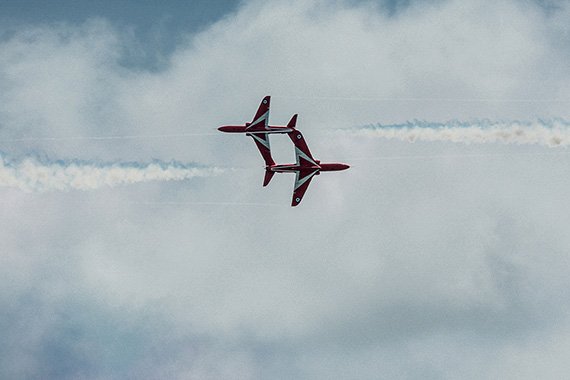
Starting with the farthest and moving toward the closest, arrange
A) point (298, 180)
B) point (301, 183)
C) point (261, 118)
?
1. point (301, 183)
2. point (298, 180)
3. point (261, 118)

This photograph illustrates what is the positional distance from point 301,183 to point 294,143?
6.10 metres

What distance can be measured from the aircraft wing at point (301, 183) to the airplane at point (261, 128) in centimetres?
622

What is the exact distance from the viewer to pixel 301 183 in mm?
168500

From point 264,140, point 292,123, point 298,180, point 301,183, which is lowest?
point 301,183

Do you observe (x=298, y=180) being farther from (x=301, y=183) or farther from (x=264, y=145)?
(x=264, y=145)

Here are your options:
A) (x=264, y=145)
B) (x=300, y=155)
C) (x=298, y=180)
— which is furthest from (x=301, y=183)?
(x=264, y=145)

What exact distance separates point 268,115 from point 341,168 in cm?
1254

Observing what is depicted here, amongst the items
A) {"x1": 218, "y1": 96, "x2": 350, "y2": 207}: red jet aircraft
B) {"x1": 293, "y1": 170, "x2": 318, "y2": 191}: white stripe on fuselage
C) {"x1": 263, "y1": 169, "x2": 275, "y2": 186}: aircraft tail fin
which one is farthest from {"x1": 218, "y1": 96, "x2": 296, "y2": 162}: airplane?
{"x1": 293, "y1": 170, "x2": 318, "y2": 191}: white stripe on fuselage

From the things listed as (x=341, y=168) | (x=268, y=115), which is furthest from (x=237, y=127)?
(x=341, y=168)

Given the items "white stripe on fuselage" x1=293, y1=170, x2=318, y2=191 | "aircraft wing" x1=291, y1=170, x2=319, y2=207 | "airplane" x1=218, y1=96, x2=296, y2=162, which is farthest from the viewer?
"white stripe on fuselage" x1=293, y1=170, x2=318, y2=191

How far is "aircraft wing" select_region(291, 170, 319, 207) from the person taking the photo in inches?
6594

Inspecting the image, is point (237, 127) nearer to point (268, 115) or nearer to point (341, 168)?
point (268, 115)

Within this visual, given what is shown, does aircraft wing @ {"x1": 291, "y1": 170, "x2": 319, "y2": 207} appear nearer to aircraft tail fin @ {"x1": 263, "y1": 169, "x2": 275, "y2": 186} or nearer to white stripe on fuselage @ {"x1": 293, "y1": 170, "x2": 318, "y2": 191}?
white stripe on fuselage @ {"x1": 293, "y1": 170, "x2": 318, "y2": 191}

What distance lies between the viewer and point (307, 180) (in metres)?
168
